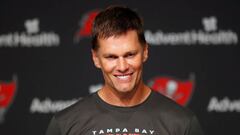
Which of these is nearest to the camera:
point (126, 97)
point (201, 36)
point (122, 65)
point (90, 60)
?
point (122, 65)

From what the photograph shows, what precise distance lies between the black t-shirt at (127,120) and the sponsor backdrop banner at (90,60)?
103 centimetres

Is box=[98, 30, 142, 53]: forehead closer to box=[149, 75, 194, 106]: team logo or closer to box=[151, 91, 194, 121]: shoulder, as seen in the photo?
box=[151, 91, 194, 121]: shoulder

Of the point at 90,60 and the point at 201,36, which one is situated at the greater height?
the point at 201,36

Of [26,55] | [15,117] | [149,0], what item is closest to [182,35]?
[149,0]

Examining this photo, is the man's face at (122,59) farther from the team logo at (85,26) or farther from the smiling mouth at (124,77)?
the team logo at (85,26)

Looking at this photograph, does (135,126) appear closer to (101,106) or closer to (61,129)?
(101,106)

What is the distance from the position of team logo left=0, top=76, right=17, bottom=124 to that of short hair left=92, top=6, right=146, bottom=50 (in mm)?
1304

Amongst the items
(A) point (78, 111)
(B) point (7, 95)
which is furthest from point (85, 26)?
(A) point (78, 111)

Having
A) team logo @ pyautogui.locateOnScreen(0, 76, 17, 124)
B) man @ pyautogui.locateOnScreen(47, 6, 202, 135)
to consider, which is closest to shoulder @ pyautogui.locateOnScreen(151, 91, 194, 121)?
man @ pyautogui.locateOnScreen(47, 6, 202, 135)

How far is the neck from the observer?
143 cm

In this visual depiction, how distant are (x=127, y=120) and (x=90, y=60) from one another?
45.8 inches

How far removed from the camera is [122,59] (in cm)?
133

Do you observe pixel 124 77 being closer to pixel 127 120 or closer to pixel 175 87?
pixel 127 120

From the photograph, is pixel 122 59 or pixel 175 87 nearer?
pixel 122 59
